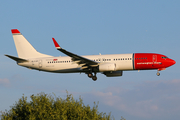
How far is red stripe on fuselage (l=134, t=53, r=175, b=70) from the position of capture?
5519 cm

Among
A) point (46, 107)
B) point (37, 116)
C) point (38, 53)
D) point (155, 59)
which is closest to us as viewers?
point (37, 116)

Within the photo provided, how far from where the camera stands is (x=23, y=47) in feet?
214

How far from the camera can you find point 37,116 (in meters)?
41.4

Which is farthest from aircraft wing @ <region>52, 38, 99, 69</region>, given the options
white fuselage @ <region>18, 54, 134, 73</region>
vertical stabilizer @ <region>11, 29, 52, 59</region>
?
vertical stabilizer @ <region>11, 29, 52, 59</region>

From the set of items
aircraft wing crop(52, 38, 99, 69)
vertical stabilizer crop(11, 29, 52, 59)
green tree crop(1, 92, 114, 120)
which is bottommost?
green tree crop(1, 92, 114, 120)

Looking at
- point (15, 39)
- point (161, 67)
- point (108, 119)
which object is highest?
point (15, 39)

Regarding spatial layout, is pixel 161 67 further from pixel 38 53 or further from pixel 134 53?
pixel 38 53

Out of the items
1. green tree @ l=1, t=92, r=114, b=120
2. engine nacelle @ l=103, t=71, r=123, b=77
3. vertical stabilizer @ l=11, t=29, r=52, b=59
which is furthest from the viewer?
vertical stabilizer @ l=11, t=29, r=52, b=59

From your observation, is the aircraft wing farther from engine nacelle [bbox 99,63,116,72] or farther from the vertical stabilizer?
the vertical stabilizer

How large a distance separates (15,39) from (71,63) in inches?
570

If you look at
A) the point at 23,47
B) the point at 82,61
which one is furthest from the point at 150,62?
the point at 23,47

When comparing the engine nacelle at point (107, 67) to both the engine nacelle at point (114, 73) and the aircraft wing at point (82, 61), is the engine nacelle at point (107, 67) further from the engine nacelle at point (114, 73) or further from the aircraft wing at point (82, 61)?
the engine nacelle at point (114, 73)

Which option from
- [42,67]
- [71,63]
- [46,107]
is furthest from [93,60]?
[46,107]

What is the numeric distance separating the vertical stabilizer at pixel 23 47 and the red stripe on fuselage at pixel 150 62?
18407 millimetres
